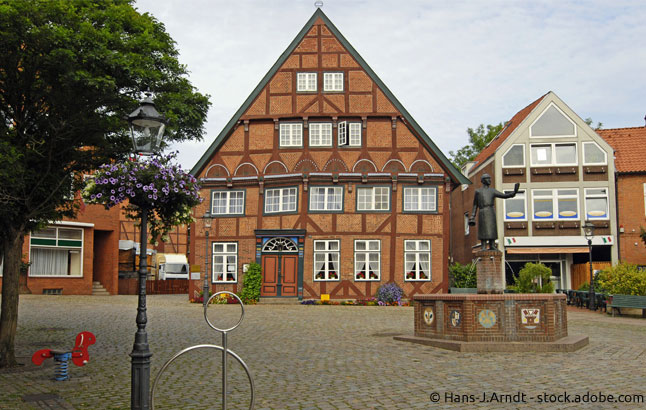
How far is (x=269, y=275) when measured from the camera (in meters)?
29.1

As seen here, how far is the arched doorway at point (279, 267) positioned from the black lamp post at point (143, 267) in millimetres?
20593

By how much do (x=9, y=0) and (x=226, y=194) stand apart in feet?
66.3

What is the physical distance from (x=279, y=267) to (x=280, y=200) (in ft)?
10.2

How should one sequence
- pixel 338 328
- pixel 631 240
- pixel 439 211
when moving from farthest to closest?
pixel 631 240
pixel 439 211
pixel 338 328

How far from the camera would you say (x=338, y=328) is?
57.4ft

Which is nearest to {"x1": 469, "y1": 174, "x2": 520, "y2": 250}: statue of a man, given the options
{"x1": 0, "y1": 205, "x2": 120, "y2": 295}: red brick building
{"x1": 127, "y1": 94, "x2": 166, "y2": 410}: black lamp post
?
{"x1": 127, "y1": 94, "x2": 166, "y2": 410}: black lamp post

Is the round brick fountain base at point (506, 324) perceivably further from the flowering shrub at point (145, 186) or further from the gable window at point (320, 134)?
the gable window at point (320, 134)

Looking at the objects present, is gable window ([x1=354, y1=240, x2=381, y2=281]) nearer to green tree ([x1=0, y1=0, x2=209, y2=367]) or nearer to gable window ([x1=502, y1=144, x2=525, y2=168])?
gable window ([x1=502, y1=144, x2=525, y2=168])

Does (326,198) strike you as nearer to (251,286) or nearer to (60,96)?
(251,286)

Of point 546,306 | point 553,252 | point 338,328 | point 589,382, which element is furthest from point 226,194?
point 589,382

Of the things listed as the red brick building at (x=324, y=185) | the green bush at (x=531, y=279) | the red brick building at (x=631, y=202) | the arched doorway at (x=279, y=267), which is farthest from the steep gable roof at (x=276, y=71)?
the red brick building at (x=631, y=202)

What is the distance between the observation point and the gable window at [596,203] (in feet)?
108

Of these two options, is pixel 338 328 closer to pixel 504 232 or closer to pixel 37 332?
pixel 37 332

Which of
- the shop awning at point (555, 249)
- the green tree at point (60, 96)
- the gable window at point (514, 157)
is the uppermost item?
the gable window at point (514, 157)
